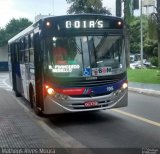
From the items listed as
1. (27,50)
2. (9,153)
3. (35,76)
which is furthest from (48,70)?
(9,153)

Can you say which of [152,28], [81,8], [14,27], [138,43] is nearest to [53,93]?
[152,28]

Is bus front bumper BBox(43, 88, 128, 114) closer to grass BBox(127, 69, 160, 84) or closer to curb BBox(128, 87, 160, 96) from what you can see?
curb BBox(128, 87, 160, 96)

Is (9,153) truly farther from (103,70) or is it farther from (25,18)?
(25,18)

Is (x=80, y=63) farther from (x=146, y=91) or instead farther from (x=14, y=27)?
(x=14, y=27)

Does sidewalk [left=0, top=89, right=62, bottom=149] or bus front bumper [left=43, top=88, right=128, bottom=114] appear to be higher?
bus front bumper [left=43, top=88, right=128, bottom=114]

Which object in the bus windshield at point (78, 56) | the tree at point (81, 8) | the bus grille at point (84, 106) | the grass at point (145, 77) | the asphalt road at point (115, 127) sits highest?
the tree at point (81, 8)

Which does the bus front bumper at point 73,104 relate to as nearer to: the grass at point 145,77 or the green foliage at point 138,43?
the grass at point 145,77

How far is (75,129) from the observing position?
38.4 ft

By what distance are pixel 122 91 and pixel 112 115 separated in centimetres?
146

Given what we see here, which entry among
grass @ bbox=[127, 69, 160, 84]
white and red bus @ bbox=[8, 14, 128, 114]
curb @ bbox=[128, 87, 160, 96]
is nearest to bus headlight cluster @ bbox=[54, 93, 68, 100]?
white and red bus @ bbox=[8, 14, 128, 114]

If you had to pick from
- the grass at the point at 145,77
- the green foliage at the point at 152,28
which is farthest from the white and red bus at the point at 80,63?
the green foliage at the point at 152,28

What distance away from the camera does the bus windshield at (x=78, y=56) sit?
12.0 metres

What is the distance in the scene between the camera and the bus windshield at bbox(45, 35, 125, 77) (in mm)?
12008

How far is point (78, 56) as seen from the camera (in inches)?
476
